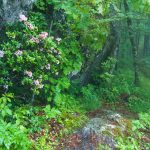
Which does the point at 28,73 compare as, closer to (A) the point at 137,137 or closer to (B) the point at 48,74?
(B) the point at 48,74

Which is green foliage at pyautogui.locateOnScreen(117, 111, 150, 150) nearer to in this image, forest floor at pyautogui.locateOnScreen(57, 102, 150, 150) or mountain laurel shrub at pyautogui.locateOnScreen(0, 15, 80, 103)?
forest floor at pyautogui.locateOnScreen(57, 102, 150, 150)

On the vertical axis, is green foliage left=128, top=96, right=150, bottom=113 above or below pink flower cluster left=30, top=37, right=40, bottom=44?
below

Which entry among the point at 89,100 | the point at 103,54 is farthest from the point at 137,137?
the point at 103,54

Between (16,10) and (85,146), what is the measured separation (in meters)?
3.46

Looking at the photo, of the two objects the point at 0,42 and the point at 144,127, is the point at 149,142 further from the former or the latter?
the point at 0,42


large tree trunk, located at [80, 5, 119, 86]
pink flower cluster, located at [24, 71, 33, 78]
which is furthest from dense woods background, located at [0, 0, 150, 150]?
large tree trunk, located at [80, 5, 119, 86]

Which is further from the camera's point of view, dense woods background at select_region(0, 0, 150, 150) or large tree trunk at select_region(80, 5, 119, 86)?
large tree trunk at select_region(80, 5, 119, 86)

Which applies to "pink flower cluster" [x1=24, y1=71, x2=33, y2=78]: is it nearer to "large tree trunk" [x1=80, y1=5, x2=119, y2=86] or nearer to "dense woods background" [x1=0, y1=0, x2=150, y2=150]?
"dense woods background" [x1=0, y1=0, x2=150, y2=150]

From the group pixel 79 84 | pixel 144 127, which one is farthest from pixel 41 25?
pixel 144 127

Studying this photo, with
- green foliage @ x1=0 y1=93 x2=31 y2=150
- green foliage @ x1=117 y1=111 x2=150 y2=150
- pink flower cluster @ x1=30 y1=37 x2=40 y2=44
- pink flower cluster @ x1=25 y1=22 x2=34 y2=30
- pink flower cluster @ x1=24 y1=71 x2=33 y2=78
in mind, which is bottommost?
green foliage @ x1=117 y1=111 x2=150 y2=150

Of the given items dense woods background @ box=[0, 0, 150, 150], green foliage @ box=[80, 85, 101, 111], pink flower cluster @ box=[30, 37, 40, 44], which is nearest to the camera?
dense woods background @ box=[0, 0, 150, 150]

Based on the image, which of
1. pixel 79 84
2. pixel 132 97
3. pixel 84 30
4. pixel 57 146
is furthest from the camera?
pixel 132 97

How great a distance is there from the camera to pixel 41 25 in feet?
25.4

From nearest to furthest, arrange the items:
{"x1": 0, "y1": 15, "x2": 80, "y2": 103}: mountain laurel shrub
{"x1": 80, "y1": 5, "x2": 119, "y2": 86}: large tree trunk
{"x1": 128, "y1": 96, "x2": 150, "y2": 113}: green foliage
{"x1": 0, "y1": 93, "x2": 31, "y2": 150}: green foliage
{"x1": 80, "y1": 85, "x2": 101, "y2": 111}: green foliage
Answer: {"x1": 0, "y1": 93, "x2": 31, "y2": 150}: green foliage < {"x1": 0, "y1": 15, "x2": 80, "y2": 103}: mountain laurel shrub < {"x1": 80, "y1": 85, "x2": 101, "y2": 111}: green foliage < {"x1": 128, "y1": 96, "x2": 150, "y2": 113}: green foliage < {"x1": 80, "y1": 5, "x2": 119, "y2": 86}: large tree trunk
